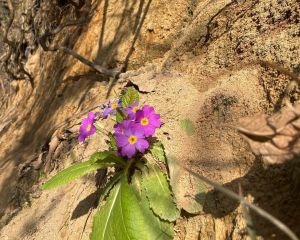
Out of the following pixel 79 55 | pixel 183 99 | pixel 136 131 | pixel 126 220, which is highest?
pixel 79 55

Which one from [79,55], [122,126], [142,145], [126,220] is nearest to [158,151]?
[142,145]

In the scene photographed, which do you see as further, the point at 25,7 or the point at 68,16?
the point at 25,7

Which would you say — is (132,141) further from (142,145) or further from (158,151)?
(158,151)

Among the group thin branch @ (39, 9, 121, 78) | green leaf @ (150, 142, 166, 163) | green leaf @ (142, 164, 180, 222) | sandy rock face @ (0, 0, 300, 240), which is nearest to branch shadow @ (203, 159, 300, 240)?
sandy rock face @ (0, 0, 300, 240)

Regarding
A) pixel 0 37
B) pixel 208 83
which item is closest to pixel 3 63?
pixel 0 37

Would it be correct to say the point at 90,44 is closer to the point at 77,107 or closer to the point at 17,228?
the point at 77,107

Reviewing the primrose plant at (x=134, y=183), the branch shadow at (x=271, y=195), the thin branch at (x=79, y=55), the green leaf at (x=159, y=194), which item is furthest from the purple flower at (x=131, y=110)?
the thin branch at (x=79, y=55)
